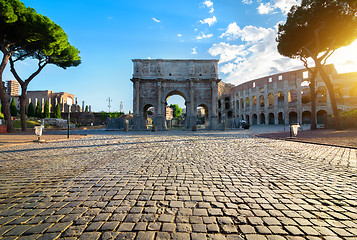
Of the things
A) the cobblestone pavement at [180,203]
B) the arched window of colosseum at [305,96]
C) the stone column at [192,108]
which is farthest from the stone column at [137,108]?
the arched window of colosseum at [305,96]

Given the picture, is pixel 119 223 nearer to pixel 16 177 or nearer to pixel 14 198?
pixel 14 198

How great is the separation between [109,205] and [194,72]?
26.1 meters

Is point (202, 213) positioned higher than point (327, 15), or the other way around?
point (327, 15)

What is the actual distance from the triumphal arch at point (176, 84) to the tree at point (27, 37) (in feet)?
34.3

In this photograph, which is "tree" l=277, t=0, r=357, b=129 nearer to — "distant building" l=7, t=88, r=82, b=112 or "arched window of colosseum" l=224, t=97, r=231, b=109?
"arched window of colosseum" l=224, t=97, r=231, b=109

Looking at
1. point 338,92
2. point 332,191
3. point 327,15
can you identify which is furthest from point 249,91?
point 332,191

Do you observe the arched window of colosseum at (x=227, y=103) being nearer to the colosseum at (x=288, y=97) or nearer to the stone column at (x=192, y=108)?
the colosseum at (x=288, y=97)

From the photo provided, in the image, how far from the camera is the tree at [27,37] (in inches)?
558

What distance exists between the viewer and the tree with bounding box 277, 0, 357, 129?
14117 mm

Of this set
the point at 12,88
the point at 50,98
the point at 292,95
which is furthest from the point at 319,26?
the point at 12,88

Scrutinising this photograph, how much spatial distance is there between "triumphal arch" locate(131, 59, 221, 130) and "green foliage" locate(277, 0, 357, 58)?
11.1m

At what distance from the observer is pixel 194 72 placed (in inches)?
1040

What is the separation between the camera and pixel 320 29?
49.2 feet

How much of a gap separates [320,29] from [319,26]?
0.52 m
